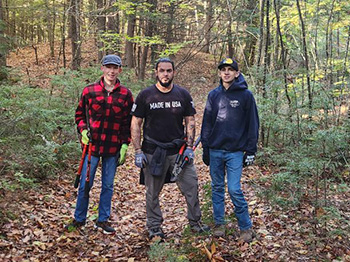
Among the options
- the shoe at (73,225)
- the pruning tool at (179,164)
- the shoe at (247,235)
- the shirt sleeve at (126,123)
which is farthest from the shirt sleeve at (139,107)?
the shoe at (247,235)

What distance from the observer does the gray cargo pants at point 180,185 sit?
4.78m

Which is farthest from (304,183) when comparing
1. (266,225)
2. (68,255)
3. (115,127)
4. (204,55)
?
(204,55)

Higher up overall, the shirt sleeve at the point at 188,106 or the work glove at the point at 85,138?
the shirt sleeve at the point at 188,106

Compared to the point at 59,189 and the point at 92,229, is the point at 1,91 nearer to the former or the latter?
the point at 59,189

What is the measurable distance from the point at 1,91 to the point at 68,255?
474 centimetres

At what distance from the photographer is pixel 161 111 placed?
461cm

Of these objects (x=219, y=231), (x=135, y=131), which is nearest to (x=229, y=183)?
(x=219, y=231)

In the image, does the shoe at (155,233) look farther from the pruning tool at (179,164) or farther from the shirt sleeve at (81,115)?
the shirt sleeve at (81,115)

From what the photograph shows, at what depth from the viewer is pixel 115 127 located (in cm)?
493

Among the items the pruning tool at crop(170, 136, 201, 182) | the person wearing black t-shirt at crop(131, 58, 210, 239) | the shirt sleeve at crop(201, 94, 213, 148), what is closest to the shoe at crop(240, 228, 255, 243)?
the person wearing black t-shirt at crop(131, 58, 210, 239)

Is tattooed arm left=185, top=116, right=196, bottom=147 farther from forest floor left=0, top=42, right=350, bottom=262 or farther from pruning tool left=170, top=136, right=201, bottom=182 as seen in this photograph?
forest floor left=0, top=42, right=350, bottom=262

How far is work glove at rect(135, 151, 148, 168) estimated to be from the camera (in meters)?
4.60

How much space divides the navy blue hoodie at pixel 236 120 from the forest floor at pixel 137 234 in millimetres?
1375

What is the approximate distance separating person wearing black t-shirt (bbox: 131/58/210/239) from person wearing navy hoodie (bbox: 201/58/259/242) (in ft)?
1.20
